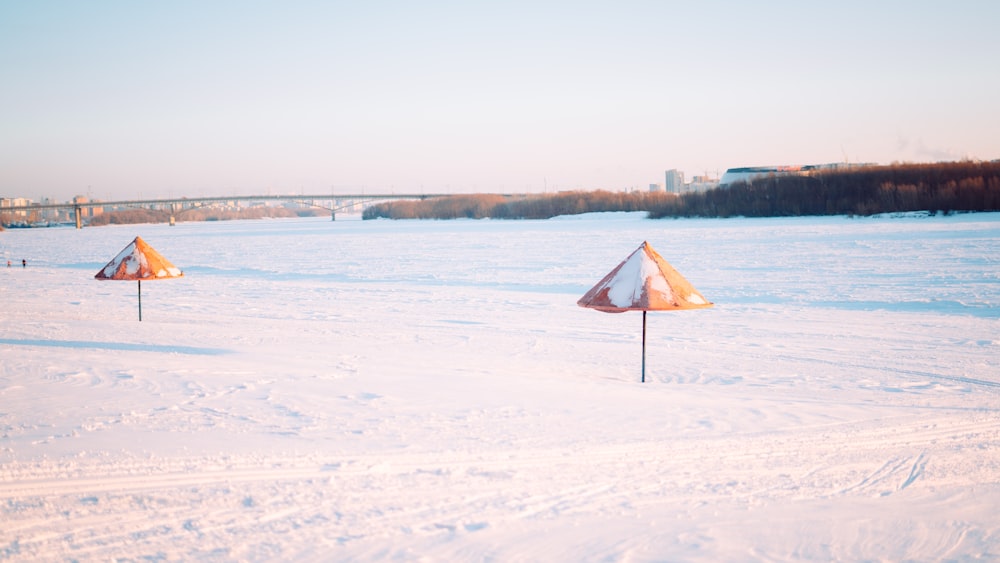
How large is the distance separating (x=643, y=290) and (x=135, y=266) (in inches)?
383

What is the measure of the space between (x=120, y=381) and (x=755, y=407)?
6.72m

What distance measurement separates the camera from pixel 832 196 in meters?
49.0

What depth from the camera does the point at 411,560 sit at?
3.93 m

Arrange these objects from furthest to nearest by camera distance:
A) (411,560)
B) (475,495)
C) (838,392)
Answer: (838,392)
(475,495)
(411,560)

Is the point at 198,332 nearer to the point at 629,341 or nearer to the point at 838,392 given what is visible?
the point at 629,341

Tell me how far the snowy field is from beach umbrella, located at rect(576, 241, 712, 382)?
0.93m

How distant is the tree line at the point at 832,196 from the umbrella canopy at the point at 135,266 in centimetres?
4011

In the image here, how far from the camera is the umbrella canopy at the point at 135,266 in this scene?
1321 cm

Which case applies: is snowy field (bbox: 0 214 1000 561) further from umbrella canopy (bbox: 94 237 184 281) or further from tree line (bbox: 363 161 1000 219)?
tree line (bbox: 363 161 1000 219)

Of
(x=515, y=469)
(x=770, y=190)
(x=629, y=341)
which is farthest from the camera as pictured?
(x=770, y=190)

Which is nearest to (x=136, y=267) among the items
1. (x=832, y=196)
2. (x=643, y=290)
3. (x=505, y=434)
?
(x=643, y=290)

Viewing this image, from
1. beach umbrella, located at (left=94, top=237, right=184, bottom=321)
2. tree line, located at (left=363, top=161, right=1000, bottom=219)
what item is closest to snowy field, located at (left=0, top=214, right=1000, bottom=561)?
beach umbrella, located at (left=94, top=237, right=184, bottom=321)

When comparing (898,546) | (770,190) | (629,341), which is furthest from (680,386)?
(770,190)

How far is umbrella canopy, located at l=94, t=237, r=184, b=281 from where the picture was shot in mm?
13211
